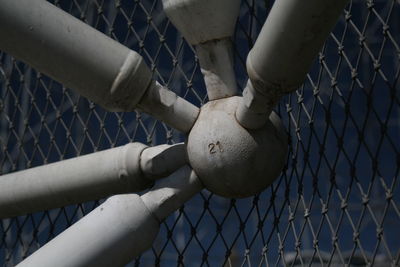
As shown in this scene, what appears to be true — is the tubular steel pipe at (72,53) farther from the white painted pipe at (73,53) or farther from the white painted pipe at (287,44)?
the white painted pipe at (287,44)

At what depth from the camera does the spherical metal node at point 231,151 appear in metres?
0.99

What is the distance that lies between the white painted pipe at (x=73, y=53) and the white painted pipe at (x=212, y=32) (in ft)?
0.42

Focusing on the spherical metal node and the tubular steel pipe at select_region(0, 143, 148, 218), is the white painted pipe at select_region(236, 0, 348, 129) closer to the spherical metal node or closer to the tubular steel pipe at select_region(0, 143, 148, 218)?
the spherical metal node

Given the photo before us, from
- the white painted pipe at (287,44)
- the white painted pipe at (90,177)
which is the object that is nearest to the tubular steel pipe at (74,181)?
the white painted pipe at (90,177)

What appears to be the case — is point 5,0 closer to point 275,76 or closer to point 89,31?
point 89,31

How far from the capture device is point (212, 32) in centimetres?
103

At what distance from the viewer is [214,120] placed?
1004 mm

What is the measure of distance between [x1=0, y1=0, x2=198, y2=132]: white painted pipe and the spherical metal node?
122 millimetres

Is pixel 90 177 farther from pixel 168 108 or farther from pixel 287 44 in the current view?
pixel 287 44

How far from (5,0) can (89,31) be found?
13 centimetres

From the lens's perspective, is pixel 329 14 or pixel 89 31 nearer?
pixel 329 14

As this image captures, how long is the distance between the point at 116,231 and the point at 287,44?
1.33 ft

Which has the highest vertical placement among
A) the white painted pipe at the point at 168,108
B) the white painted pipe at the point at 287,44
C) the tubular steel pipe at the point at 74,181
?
the white painted pipe at the point at 287,44

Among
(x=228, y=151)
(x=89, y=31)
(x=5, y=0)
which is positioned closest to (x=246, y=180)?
(x=228, y=151)
